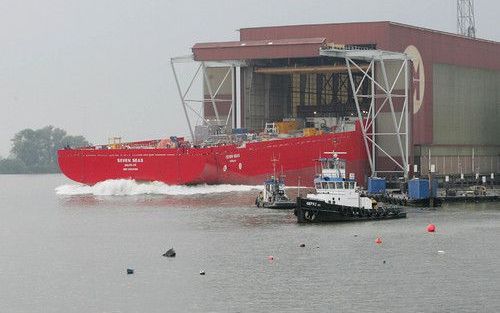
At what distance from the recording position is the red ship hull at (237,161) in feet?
399

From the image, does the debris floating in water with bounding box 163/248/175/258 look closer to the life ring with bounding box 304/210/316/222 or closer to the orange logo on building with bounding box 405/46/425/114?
the life ring with bounding box 304/210/316/222

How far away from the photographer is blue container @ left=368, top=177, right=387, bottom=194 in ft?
376

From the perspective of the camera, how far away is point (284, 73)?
128250mm

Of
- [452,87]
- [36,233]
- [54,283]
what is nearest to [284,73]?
[452,87]

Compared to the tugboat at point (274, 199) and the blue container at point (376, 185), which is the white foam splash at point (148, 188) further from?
the tugboat at point (274, 199)

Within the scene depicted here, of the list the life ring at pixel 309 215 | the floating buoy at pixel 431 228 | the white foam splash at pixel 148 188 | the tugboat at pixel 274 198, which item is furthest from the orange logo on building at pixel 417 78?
the floating buoy at pixel 431 228

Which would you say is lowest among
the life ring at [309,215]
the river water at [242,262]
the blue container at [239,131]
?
the river water at [242,262]

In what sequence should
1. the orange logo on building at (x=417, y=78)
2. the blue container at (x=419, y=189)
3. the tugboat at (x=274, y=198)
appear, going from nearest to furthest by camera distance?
the tugboat at (x=274, y=198) < the blue container at (x=419, y=189) < the orange logo on building at (x=417, y=78)

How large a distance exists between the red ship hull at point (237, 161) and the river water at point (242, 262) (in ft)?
53.8

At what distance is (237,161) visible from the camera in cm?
12231

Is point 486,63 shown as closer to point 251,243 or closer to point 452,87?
point 452,87

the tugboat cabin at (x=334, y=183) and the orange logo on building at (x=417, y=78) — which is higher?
the orange logo on building at (x=417, y=78)

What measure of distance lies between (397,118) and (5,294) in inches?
2657

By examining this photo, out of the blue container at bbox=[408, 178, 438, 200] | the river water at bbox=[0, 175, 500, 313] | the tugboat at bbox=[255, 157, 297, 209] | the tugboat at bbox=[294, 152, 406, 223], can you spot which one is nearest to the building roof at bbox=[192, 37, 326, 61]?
the blue container at bbox=[408, 178, 438, 200]
